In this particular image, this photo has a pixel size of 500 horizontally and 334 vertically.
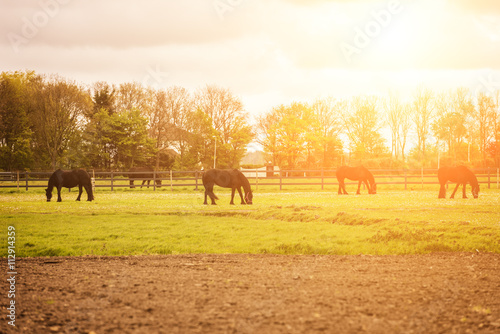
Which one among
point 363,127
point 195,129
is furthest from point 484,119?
point 195,129

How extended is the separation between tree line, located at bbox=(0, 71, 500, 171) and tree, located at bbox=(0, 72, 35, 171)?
0.12 metres

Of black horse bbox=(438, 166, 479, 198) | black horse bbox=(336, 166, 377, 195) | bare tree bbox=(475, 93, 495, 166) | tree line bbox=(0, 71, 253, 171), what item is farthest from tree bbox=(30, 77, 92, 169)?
bare tree bbox=(475, 93, 495, 166)

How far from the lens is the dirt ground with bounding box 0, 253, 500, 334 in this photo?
16.4 feet

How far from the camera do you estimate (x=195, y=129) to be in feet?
215

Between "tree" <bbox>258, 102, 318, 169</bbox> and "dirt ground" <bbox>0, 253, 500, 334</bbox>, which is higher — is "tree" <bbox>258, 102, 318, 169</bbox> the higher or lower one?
the higher one

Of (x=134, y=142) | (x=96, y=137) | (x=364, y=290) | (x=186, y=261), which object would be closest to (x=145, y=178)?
(x=134, y=142)

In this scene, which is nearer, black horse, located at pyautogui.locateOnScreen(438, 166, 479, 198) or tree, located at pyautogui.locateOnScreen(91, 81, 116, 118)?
black horse, located at pyautogui.locateOnScreen(438, 166, 479, 198)

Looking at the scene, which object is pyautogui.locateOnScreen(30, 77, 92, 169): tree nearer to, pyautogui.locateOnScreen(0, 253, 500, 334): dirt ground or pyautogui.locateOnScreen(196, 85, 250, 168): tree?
pyautogui.locateOnScreen(196, 85, 250, 168): tree

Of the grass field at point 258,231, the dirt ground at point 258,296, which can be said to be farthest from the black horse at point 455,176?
the dirt ground at point 258,296

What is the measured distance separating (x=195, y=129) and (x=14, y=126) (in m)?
23.0

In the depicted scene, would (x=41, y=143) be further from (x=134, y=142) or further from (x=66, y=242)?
(x=66, y=242)

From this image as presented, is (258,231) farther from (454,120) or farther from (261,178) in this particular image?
(454,120)

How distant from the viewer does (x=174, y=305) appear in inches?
225

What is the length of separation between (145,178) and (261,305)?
3481 cm
